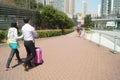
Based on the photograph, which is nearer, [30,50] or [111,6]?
[30,50]

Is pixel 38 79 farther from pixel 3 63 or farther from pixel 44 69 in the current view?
pixel 3 63

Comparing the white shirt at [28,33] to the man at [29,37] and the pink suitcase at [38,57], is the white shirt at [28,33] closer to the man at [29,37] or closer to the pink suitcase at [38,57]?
the man at [29,37]

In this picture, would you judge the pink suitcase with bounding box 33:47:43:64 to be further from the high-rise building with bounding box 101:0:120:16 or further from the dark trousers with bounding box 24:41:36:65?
the high-rise building with bounding box 101:0:120:16

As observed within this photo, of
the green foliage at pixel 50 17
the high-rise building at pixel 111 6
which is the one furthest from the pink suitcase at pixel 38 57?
the high-rise building at pixel 111 6

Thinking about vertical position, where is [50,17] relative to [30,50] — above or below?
above

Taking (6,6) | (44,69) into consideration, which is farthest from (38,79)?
(6,6)

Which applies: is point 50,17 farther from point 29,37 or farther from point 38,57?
point 29,37

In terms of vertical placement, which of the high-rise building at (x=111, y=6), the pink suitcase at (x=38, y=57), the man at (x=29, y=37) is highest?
the high-rise building at (x=111, y=6)

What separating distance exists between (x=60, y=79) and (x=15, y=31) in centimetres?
261

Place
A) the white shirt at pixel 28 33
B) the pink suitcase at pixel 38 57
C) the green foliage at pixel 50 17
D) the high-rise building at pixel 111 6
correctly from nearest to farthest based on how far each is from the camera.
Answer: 1. the white shirt at pixel 28 33
2. the pink suitcase at pixel 38 57
3. the green foliage at pixel 50 17
4. the high-rise building at pixel 111 6

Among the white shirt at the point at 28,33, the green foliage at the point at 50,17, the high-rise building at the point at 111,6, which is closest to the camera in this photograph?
the white shirt at the point at 28,33

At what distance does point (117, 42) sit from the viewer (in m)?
13.8

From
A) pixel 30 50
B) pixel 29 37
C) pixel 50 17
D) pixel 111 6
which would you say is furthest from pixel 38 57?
pixel 111 6

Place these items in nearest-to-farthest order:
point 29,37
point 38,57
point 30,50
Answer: point 29,37 < point 30,50 < point 38,57
